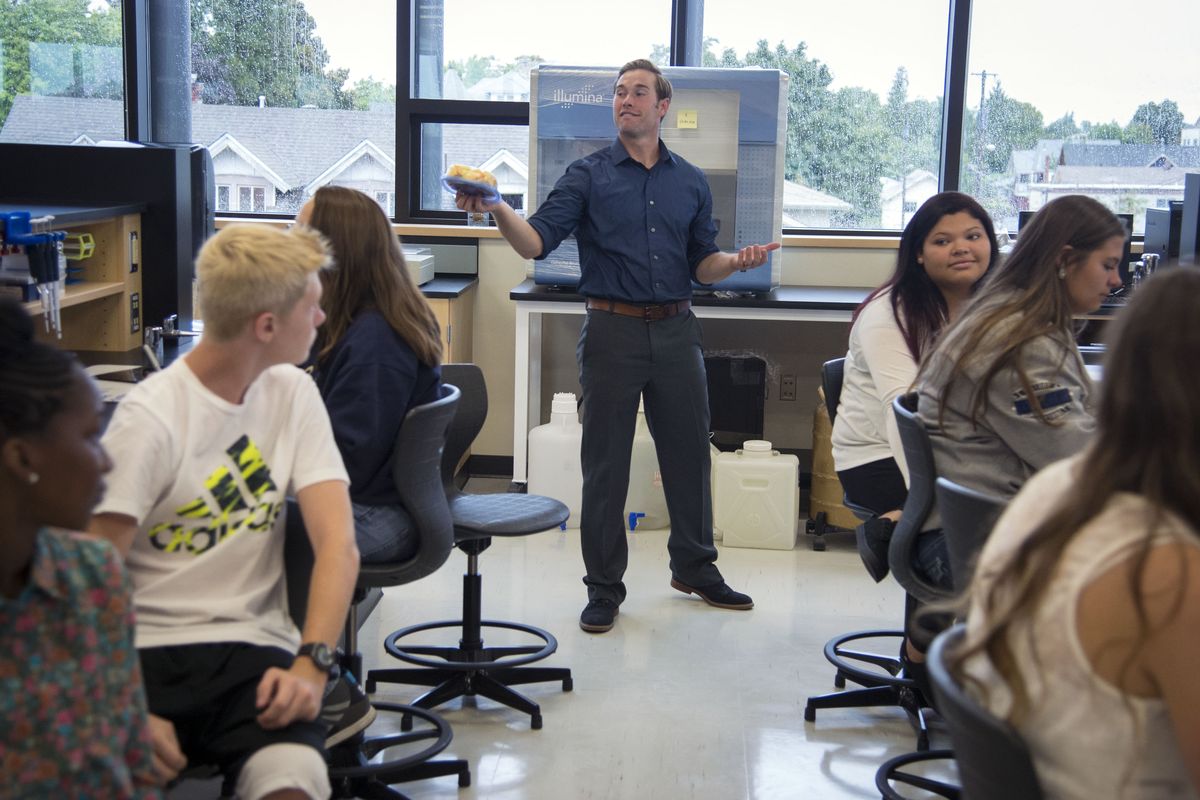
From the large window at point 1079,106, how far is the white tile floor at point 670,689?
195 centimetres

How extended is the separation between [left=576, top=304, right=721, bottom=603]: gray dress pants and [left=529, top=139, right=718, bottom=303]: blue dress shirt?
9 centimetres

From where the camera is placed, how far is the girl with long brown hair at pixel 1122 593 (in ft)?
3.48

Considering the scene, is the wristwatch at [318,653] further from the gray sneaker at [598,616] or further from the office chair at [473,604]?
the gray sneaker at [598,616]

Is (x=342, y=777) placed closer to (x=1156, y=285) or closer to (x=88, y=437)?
(x=88, y=437)

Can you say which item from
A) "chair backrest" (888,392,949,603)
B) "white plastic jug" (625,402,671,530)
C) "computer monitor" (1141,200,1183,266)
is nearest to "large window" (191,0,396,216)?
"white plastic jug" (625,402,671,530)

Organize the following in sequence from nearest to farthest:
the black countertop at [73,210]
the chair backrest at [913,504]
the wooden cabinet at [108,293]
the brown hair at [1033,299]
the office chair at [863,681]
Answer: the brown hair at [1033,299]
the chair backrest at [913,504]
the office chair at [863,681]
the black countertop at [73,210]
the wooden cabinet at [108,293]

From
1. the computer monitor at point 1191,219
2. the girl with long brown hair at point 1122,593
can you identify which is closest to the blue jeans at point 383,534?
the girl with long brown hair at point 1122,593

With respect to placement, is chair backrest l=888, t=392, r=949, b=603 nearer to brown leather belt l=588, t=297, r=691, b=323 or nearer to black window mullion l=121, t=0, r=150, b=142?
brown leather belt l=588, t=297, r=691, b=323

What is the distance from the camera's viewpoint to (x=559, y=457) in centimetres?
446

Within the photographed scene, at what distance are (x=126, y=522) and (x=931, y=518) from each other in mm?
1404

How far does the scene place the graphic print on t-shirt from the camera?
164 centimetres

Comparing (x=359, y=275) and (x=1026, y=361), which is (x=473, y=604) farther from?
(x=1026, y=361)

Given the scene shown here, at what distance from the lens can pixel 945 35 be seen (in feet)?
16.6

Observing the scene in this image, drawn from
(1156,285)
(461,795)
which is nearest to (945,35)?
(461,795)
